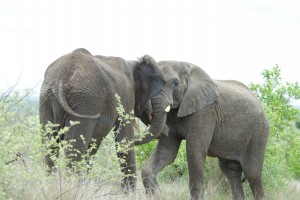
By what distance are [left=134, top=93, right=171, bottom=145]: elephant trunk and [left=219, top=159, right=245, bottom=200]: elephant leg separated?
150 centimetres

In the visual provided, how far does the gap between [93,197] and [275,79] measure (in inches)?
325

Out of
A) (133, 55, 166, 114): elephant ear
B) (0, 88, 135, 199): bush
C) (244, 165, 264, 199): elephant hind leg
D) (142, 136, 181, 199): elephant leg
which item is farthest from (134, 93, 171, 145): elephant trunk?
(0, 88, 135, 199): bush

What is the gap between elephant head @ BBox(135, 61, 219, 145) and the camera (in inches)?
390

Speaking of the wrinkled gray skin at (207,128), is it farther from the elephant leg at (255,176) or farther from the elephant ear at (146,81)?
the elephant ear at (146,81)

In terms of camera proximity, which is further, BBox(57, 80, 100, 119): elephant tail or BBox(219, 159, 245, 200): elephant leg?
BBox(219, 159, 245, 200): elephant leg

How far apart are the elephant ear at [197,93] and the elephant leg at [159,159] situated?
2.10 feet

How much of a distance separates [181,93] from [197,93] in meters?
0.23

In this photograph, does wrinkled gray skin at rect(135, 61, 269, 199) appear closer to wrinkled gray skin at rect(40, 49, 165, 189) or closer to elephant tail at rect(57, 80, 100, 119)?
wrinkled gray skin at rect(40, 49, 165, 189)

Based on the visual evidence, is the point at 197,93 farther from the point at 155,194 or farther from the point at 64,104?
the point at 64,104

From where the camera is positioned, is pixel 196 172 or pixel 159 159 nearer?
pixel 196 172

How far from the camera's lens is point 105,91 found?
8.46 m

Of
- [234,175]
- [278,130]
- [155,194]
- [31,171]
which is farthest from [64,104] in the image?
[278,130]

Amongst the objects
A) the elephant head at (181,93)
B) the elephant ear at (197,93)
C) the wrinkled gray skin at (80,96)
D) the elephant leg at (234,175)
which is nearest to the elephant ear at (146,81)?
the elephant head at (181,93)

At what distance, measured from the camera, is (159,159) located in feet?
33.9
